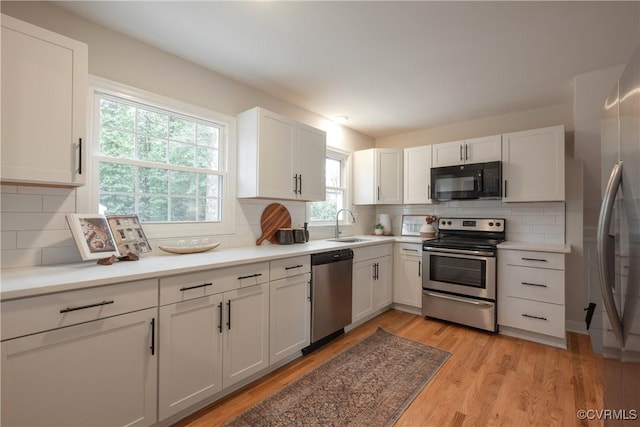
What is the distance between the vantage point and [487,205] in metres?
3.64

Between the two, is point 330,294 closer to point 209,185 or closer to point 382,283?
point 382,283

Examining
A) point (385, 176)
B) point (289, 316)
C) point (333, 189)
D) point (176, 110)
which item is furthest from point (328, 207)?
point (176, 110)

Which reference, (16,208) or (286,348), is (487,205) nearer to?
(286,348)

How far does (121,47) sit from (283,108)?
1542 millimetres

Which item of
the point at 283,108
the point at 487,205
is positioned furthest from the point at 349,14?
the point at 487,205

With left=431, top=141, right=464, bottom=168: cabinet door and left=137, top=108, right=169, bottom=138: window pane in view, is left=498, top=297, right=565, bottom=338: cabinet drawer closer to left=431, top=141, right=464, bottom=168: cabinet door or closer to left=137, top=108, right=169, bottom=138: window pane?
left=431, top=141, right=464, bottom=168: cabinet door

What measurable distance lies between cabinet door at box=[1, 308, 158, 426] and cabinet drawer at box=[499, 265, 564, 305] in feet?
10.5

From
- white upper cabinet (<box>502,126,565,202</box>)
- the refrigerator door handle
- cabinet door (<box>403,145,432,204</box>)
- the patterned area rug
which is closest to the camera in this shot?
the refrigerator door handle

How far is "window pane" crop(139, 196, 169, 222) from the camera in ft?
7.19

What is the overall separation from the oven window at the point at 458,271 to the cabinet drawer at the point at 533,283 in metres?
0.21

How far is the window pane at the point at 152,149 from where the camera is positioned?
86.5 inches

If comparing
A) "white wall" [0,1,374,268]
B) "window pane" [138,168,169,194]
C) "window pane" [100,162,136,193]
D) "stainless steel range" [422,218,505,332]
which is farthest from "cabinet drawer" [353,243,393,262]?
"window pane" [100,162,136,193]

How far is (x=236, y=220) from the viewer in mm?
2750

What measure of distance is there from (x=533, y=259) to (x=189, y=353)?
124 inches
